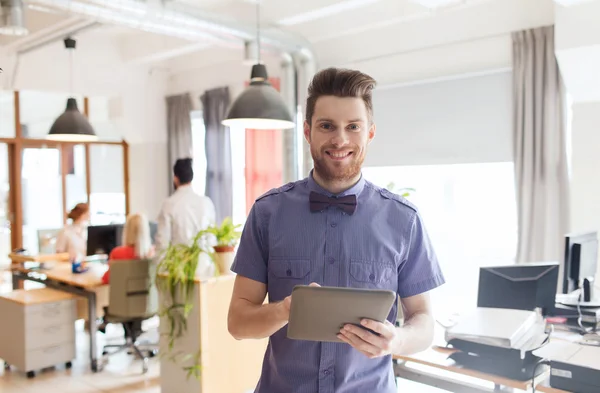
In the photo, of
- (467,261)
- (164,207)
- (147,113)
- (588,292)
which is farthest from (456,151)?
(147,113)

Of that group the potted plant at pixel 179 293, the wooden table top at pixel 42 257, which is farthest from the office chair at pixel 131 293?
the wooden table top at pixel 42 257

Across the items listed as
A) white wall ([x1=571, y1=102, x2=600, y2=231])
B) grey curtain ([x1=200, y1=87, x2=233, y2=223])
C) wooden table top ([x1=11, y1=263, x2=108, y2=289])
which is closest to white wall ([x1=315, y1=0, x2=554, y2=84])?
white wall ([x1=571, y1=102, x2=600, y2=231])

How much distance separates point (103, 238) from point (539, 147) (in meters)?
4.36

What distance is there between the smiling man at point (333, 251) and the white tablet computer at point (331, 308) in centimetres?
7

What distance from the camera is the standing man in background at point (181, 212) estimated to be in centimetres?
466

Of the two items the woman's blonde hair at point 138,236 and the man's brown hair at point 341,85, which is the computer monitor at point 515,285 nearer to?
the man's brown hair at point 341,85

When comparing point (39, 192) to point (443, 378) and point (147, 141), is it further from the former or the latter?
point (443, 378)

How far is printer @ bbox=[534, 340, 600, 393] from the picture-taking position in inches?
80.4

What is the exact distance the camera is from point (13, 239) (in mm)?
7234

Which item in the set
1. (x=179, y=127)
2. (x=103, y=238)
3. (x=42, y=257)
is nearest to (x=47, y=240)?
(x=42, y=257)

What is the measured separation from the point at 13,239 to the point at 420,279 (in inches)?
276

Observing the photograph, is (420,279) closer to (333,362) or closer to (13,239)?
(333,362)

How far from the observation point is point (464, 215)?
5.84 meters

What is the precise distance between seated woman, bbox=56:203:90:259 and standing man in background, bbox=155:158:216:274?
1602 millimetres
